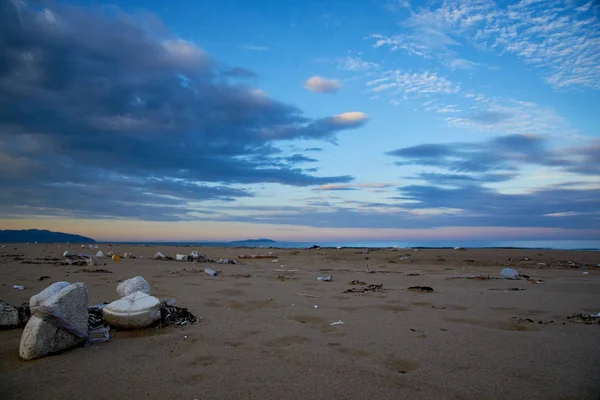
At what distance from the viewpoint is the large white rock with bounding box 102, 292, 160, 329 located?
147 inches

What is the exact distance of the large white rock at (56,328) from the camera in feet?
9.47

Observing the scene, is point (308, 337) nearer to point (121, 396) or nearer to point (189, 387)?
point (189, 387)

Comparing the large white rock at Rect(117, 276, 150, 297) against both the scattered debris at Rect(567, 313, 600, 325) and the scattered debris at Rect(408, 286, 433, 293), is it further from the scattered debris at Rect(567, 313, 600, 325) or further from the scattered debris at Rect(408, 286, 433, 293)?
the scattered debris at Rect(567, 313, 600, 325)

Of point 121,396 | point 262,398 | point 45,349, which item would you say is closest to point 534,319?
point 262,398

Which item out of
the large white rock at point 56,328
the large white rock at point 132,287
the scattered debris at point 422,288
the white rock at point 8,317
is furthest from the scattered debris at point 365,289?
the white rock at point 8,317

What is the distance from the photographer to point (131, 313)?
12.3 feet

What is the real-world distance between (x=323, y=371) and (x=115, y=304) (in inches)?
96.9

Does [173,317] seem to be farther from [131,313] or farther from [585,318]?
[585,318]

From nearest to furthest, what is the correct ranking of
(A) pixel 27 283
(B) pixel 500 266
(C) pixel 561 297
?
(C) pixel 561 297, (A) pixel 27 283, (B) pixel 500 266

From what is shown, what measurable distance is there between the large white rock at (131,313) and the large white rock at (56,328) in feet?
1.23

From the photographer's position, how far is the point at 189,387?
2461 millimetres

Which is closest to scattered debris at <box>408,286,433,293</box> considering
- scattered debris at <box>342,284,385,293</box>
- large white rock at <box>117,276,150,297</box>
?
scattered debris at <box>342,284,385,293</box>

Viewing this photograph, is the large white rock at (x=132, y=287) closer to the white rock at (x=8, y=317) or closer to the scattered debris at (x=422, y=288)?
the white rock at (x=8, y=317)

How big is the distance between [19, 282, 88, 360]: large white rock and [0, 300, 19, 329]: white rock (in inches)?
40.7
